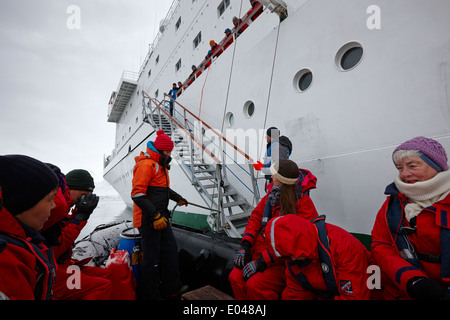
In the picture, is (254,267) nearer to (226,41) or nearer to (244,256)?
(244,256)

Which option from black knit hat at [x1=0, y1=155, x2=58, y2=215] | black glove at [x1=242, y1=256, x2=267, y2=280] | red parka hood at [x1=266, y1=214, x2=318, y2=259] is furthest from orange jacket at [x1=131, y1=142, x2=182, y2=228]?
red parka hood at [x1=266, y1=214, x2=318, y2=259]

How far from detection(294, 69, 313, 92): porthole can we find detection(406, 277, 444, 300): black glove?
2.91 m

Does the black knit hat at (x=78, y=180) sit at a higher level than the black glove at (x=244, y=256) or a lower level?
higher

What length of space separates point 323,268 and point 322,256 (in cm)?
9

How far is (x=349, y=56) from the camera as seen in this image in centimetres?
301

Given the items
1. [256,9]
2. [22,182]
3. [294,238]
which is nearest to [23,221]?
[22,182]

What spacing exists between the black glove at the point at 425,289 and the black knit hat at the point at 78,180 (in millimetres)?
2558

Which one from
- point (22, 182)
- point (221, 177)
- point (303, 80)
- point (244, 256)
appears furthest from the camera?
point (221, 177)

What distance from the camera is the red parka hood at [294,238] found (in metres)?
1.39

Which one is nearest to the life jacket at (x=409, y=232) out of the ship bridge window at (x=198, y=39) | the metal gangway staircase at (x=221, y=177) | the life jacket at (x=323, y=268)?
the life jacket at (x=323, y=268)

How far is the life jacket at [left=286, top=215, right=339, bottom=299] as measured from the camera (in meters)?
1.44

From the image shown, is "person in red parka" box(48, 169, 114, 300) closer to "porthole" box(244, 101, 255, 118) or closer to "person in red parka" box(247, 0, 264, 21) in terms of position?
"porthole" box(244, 101, 255, 118)

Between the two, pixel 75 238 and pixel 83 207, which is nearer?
pixel 75 238

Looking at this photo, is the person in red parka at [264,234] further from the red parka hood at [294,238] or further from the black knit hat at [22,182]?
the black knit hat at [22,182]
